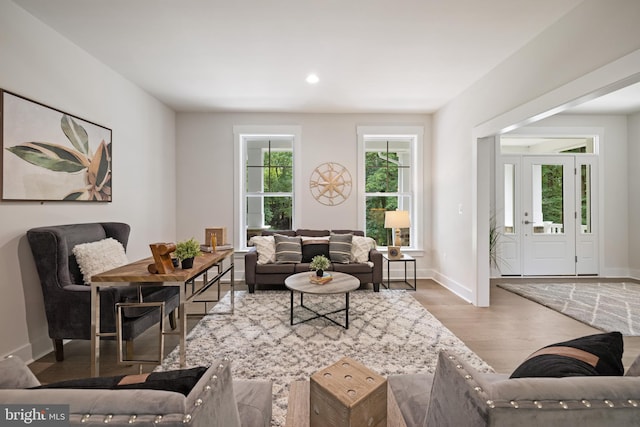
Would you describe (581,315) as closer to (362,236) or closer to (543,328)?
(543,328)

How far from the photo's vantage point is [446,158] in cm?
463

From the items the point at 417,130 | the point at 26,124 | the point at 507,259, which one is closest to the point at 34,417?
the point at 26,124

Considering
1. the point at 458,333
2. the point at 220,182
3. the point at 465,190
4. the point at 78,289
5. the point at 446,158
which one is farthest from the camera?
the point at 220,182

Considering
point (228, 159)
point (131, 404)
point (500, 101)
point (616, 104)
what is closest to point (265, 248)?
point (228, 159)

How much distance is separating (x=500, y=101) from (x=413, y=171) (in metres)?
2.07

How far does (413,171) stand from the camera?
5.28m

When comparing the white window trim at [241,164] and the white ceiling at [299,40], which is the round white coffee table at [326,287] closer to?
the white window trim at [241,164]

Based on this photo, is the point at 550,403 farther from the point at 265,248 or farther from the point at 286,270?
the point at 265,248

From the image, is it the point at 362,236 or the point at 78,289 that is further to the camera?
the point at 362,236

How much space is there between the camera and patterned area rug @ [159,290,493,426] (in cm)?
225

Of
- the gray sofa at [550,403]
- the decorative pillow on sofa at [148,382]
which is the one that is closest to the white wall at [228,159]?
the decorative pillow on sofa at [148,382]

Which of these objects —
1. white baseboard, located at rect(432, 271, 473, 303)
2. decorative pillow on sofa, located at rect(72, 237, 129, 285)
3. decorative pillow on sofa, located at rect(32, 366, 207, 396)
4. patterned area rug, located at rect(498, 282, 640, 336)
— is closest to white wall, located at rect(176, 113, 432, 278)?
white baseboard, located at rect(432, 271, 473, 303)

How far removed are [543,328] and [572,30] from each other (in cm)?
277

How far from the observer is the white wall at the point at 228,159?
503 centimetres
